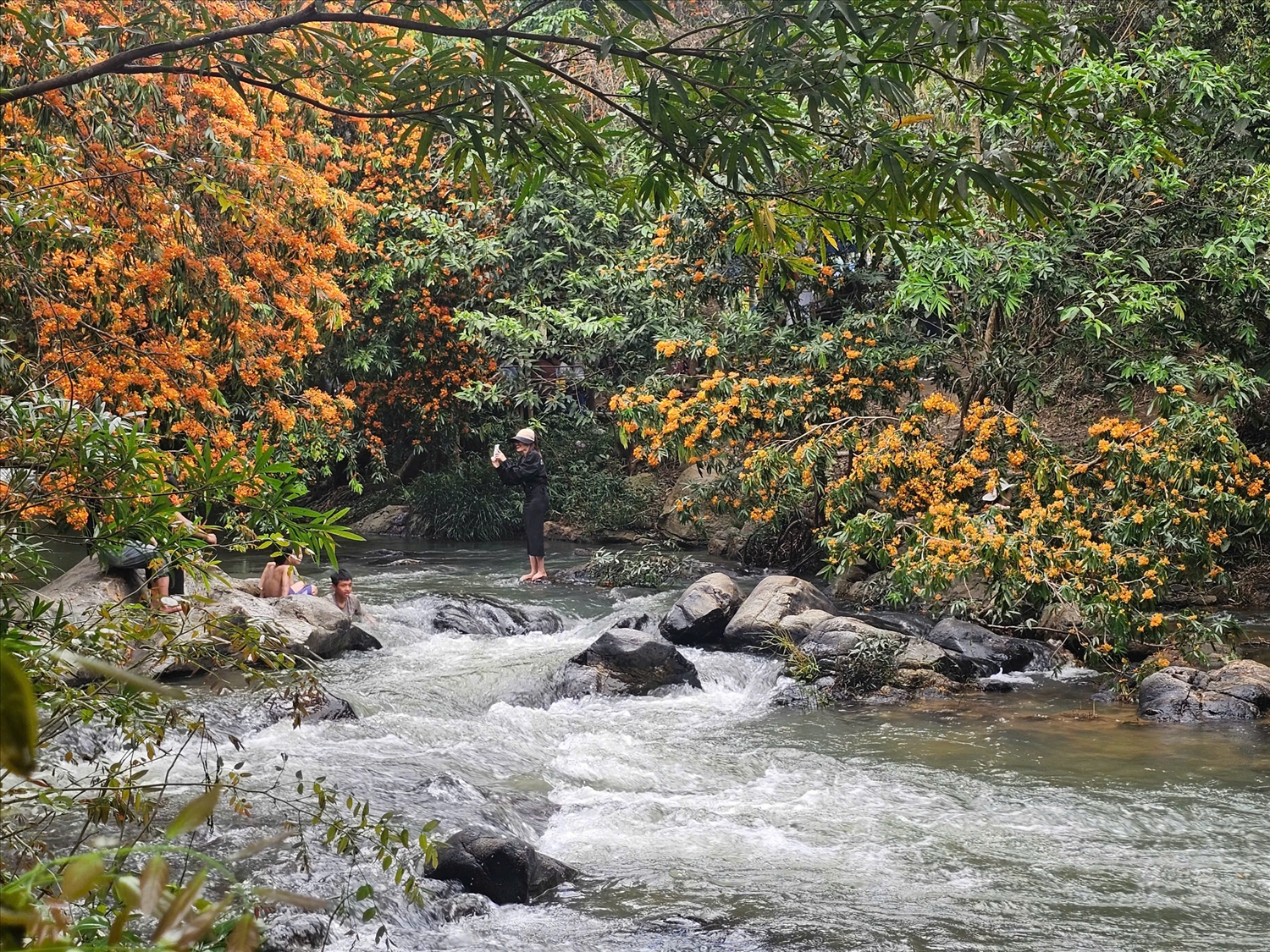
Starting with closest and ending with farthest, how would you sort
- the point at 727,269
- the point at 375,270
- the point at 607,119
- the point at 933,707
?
the point at 607,119 → the point at 933,707 → the point at 727,269 → the point at 375,270

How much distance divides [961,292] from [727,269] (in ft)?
9.93

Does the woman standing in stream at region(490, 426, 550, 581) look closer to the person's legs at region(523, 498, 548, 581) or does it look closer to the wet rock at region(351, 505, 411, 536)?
the person's legs at region(523, 498, 548, 581)

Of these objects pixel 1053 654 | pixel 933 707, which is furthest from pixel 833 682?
pixel 1053 654

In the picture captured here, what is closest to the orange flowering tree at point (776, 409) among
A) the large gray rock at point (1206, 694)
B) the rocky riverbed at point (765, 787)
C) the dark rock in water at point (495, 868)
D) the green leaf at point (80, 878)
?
the rocky riverbed at point (765, 787)

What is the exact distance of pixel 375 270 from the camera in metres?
17.3

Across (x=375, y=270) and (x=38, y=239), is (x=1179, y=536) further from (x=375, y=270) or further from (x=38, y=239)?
(x=375, y=270)

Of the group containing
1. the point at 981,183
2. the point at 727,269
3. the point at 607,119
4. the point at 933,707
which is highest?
the point at 727,269

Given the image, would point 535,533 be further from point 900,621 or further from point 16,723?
point 16,723

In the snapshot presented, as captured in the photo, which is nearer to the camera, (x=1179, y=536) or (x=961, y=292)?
(x=1179, y=536)

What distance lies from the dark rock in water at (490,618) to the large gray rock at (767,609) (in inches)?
81.1

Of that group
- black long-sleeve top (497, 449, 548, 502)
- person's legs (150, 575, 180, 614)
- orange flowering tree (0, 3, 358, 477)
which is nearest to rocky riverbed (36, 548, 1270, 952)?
person's legs (150, 575, 180, 614)

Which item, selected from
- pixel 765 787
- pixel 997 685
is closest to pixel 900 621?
pixel 997 685

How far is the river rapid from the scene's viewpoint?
527cm

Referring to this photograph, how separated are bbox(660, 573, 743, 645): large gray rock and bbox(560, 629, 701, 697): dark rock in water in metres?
1.25
